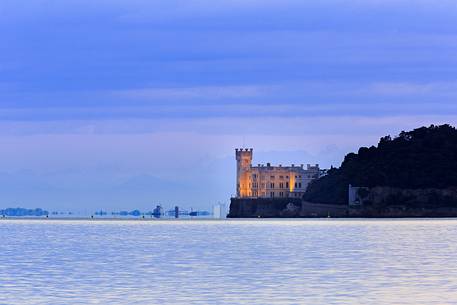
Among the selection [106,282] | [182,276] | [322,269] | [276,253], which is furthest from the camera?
[276,253]

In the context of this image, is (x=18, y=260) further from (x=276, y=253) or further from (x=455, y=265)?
(x=455, y=265)

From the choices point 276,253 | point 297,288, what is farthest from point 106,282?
point 276,253

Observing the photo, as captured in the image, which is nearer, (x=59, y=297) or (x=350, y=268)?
(x=59, y=297)

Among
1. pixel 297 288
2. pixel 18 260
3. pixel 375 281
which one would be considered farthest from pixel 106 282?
pixel 18 260

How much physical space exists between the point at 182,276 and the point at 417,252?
30.3m

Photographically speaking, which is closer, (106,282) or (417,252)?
(106,282)

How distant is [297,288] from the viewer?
168 feet

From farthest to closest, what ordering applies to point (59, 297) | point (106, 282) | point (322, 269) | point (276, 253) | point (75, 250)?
1. point (75, 250)
2. point (276, 253)
3. point (322, 269)
4. point (106, 282)
5. point (59, 297)

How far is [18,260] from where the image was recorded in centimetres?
7394

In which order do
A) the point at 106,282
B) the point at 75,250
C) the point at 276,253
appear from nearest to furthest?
the point at 106,282
the point at 276,253
the point at 75,250

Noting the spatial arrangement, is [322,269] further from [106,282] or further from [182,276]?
[106,282]

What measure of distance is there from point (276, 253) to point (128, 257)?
38.5 ft

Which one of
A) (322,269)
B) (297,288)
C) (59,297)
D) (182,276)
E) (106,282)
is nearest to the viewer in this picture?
(59,297)

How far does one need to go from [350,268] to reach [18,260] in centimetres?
2327
